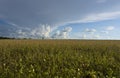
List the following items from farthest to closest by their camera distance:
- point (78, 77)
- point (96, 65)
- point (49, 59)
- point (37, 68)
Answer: point (49, 59) → point (96, 65) → point (37, 68) → point (78, 77)

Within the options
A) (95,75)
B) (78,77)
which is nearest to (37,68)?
(78,77)

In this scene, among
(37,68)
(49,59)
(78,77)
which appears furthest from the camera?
(49,59)

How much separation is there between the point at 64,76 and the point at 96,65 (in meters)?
1.79

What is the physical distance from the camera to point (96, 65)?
7234 mm

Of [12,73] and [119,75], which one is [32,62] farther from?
[119,75]

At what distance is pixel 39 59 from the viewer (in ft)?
25.9

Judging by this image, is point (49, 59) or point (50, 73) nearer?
point (50, 73)

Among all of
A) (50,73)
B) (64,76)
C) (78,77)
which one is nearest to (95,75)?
(78,77)

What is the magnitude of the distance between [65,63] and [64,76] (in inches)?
54.7

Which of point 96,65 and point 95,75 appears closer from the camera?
point 95,75

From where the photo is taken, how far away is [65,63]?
24.1 ft

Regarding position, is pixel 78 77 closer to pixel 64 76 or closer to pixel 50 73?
pixel 64 76

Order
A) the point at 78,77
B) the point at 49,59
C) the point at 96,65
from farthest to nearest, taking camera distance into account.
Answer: the point at 49,59 → the point at 96,65 → the point at 78,77

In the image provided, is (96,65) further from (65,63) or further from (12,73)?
(12,73)
